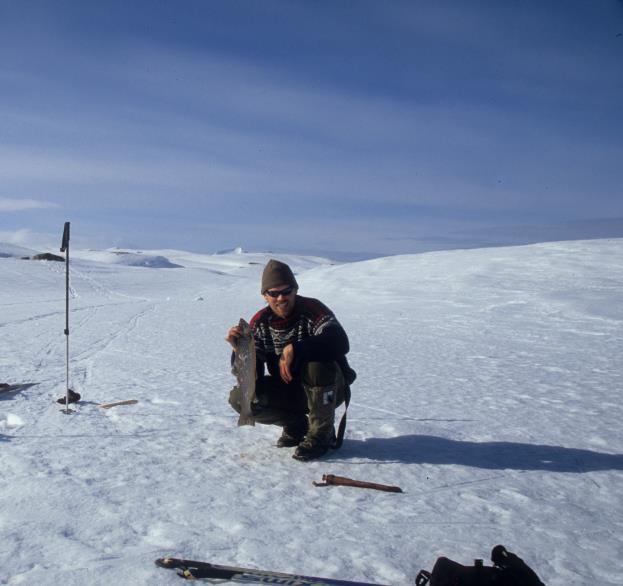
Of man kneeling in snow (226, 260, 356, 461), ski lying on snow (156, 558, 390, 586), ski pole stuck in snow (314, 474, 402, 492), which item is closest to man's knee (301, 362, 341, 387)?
man kneeling in snow (226, 260, 356, 461)

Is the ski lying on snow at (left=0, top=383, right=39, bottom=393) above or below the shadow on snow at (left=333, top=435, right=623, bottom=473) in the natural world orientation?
below

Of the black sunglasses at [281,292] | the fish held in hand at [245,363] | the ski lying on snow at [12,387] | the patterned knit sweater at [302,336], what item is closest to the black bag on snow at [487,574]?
the patterned knit sweater at [302,336]

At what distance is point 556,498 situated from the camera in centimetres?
285

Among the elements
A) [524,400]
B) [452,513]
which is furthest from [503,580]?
[524,400]

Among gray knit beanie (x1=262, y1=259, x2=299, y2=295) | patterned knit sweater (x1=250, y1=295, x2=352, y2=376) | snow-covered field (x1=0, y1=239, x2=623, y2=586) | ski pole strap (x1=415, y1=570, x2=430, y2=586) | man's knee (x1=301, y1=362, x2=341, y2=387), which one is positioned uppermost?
gray knit beanie (x1=262, y1=259, x2=299, y2=295)

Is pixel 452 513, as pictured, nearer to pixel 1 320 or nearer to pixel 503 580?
pixel 503 580

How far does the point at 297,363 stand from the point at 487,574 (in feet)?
4.86

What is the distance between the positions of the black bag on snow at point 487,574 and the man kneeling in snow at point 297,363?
1.38 m

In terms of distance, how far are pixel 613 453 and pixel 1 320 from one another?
12.1m

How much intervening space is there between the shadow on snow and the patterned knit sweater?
0.60 m

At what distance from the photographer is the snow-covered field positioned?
2.21 meters

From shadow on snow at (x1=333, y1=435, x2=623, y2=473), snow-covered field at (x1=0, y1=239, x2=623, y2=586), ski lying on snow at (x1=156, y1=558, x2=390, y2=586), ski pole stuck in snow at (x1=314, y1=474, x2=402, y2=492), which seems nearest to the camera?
ski lying on snow at (x1=156, y1=558, x2=390, y2=586)

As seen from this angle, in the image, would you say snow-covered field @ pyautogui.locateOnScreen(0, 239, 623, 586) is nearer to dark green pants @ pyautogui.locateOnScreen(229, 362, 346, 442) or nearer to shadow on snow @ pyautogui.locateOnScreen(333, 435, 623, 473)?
shadow on snow @ pyautogui.locateOnScreen(333, 435, 623, 473)

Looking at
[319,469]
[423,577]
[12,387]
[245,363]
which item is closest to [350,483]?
[319,469]
